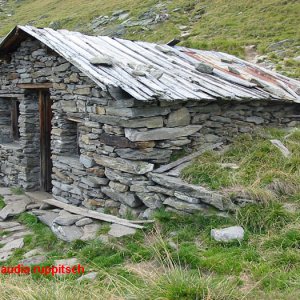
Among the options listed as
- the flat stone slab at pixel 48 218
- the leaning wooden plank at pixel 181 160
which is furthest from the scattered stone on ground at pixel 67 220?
the leaning wooden plank at pixel 181 160

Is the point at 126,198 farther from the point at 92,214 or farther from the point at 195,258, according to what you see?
the point at 195,258

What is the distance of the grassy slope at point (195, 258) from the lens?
12.5ft

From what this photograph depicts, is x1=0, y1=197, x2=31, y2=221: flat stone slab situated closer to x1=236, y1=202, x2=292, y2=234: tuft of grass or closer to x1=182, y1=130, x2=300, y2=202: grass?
x1=182, y1=130, x2=300, y2=202: grass

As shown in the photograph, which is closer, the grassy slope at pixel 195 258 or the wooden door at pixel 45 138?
the grassy slope at pixel 195 258

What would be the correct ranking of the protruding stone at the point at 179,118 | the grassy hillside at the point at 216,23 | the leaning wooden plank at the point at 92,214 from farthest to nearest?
1. the grassy hillside at the point at 216,23
2. the protruding stone at the point at 179,118
3. the leaning wooden plank at the point at 92,214

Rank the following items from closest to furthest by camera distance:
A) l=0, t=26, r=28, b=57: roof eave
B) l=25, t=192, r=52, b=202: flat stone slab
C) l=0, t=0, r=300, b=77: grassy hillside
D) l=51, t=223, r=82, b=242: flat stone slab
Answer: l=51, t=223, r=82, b=242: flat stone slab < l=0, t=26, r=28, b=57: roof eave < l=25, t=192, r=52, b=202: flat stone slab < l=0, t=0, r=300, b=77: grassy hillside

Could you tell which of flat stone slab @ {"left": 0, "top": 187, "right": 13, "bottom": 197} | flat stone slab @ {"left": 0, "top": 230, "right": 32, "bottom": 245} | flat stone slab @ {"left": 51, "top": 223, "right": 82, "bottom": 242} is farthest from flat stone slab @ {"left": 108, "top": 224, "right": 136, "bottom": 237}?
flat stone slab @ {"left": 0, "top": 187, "right": 13, "bottom": 197}

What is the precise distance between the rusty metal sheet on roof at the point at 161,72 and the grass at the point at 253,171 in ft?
3.32

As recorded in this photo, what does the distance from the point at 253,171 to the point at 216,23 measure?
1730 centimetres

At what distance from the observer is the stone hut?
21.7 feet

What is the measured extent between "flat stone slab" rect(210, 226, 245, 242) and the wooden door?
5.78 m

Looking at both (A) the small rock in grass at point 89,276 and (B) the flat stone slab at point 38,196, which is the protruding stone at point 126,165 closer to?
(A) the small rock in grass at point 89,276

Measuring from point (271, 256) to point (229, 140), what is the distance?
3.49m

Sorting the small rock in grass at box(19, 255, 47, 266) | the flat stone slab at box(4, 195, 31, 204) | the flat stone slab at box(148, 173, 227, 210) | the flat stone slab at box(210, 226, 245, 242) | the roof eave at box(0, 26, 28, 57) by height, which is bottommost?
the flat stone slab at box(4, 195, 31, 204)
